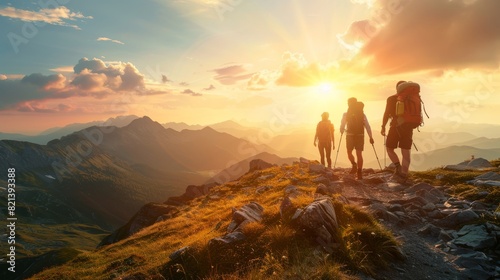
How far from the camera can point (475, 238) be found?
25.6 ft

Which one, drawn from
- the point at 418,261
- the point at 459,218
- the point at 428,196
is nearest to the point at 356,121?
the point at 428,196

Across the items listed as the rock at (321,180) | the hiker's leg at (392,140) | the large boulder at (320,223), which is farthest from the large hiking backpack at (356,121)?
the large boulder at (320,223)

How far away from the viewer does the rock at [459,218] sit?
897 centimetres

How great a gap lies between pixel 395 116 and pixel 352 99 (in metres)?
2.89

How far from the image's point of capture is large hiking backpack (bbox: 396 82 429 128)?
1370cm

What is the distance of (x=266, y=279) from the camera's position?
5551mm

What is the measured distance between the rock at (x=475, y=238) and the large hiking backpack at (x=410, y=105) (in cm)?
640

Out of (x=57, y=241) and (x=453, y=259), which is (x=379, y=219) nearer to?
(x=453, y=259)

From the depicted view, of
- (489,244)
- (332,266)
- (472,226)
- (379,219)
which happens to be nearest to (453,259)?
(489,244)

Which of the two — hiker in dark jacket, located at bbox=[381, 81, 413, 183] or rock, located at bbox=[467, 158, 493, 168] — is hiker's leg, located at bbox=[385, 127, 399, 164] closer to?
hiker in dark jacket, located at bbox=[381, 81, 413, 183]

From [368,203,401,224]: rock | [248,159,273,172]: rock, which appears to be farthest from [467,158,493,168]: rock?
[248,159,273,172]: rock

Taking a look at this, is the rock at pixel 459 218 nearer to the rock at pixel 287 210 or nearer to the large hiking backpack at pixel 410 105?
the rock at pixel 287 210

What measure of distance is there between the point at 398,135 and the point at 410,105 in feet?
5.20

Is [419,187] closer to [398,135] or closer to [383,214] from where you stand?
[398,135]
